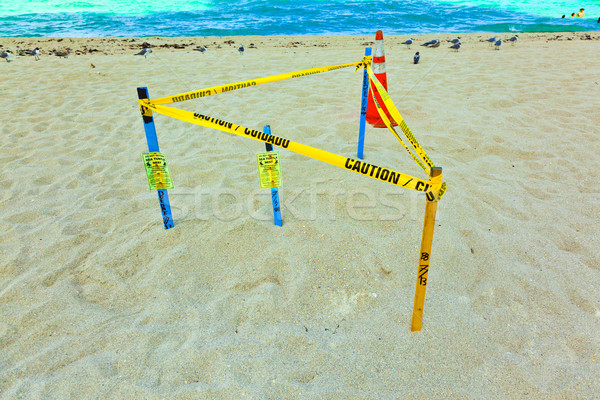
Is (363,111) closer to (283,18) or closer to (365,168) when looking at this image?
(365,168)

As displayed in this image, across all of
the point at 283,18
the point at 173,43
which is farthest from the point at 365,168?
the point at 283,18

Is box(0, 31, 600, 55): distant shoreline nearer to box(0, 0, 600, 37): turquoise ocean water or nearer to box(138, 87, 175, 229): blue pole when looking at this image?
box(0, 0, 600, 37): turquoise ocean water

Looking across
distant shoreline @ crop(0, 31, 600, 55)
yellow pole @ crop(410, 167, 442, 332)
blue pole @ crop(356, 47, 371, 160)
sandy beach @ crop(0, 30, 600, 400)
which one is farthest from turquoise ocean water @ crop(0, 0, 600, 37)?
yellow pole @ crop(410, 167, 442, 332)

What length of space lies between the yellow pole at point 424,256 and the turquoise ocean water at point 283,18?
1570cm

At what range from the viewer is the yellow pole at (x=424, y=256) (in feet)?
4.84

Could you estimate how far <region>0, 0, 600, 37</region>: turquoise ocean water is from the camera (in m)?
16.0

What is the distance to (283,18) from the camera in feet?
64.8

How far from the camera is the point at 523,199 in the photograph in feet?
9.79

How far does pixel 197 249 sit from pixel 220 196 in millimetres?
751

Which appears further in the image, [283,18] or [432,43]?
[283,18]

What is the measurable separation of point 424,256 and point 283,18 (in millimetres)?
21254

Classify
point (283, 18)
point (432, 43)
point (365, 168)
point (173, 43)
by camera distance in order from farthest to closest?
point (283, 18) < point (173, 43) < point (432, 43) < point (365, 168)

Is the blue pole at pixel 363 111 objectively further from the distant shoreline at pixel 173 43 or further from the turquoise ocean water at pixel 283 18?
the turquoise ocean water at pixel 283 18

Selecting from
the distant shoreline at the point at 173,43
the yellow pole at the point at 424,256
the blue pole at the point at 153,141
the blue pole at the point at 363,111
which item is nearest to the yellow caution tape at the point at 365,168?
the yellow pole at the point at 424,256
